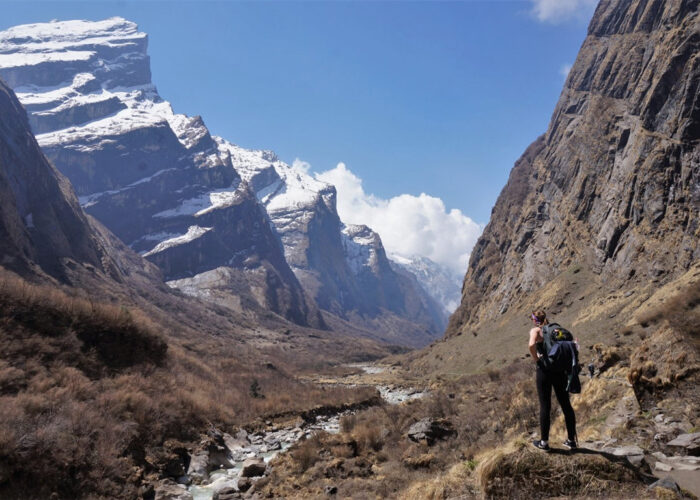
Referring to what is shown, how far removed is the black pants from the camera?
8.27m

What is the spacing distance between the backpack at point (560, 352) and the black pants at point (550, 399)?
18 cm

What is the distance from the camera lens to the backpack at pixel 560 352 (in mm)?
8391

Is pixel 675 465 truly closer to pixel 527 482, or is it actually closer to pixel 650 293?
pixel 527 482

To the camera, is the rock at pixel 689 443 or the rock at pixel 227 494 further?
the rock at pixel 227 494

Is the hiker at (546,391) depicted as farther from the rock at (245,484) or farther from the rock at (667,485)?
the rock at (245,484)

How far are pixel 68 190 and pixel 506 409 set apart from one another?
160547mm

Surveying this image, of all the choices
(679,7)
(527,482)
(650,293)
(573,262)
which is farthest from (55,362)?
(679,7)

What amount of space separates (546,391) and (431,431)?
33.9ft

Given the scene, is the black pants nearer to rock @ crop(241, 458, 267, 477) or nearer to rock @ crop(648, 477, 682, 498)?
rock @ crop(648, 477, 682, 498)

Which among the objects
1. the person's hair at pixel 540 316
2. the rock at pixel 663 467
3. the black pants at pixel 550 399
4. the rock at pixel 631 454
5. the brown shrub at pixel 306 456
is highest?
the person's hair at pixel 540 316

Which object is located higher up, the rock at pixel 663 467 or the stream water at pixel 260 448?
the rock at pixel 663 467

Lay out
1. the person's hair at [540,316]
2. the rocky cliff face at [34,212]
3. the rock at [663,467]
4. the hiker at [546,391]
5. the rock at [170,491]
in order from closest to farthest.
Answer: the rock at [663,467] < the hiker at [546,391] < the person's hair at [540,316] < the rock at [170,491] < the rocky cliff face at [34,212]

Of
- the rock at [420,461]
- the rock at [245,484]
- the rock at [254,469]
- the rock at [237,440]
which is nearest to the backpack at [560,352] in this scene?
the rock at [420,461]

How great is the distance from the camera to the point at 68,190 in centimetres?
14088
